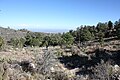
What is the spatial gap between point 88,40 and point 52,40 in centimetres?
1109

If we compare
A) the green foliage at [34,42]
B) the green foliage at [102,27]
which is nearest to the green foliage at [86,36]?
the green foliage at [102,27]

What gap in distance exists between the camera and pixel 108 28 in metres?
74.0

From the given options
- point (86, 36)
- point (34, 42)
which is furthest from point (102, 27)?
point (34, 42)

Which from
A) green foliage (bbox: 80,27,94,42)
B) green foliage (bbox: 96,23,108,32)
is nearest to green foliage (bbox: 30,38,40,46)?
green foliage (bbox: 80,27,94,42)

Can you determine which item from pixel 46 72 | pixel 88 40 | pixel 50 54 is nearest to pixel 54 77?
pixel 46 72

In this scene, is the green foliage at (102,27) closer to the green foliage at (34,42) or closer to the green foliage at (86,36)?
the green foliage at (86,36)

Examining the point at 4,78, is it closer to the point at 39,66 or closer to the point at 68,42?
the point at 39,66

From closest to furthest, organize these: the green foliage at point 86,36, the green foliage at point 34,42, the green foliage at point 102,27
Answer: the green foliage at point 34,42 < the green foliage at point 86,36 < the green foliage at point 102,27

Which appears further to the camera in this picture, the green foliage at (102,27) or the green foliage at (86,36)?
the green foliage at (102,27)

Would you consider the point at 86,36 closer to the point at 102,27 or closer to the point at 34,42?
the point at 102,27

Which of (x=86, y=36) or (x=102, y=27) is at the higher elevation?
(x=102, y=27)

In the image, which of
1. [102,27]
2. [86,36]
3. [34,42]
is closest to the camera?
[34,42]

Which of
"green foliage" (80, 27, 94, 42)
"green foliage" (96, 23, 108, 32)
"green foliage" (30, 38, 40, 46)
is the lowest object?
"green foliage" (30, 38, 40, 46)

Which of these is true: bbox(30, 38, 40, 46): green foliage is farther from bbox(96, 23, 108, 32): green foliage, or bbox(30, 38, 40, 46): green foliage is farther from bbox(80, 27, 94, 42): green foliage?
bbox(96, 23, 108, 32): green foliage
